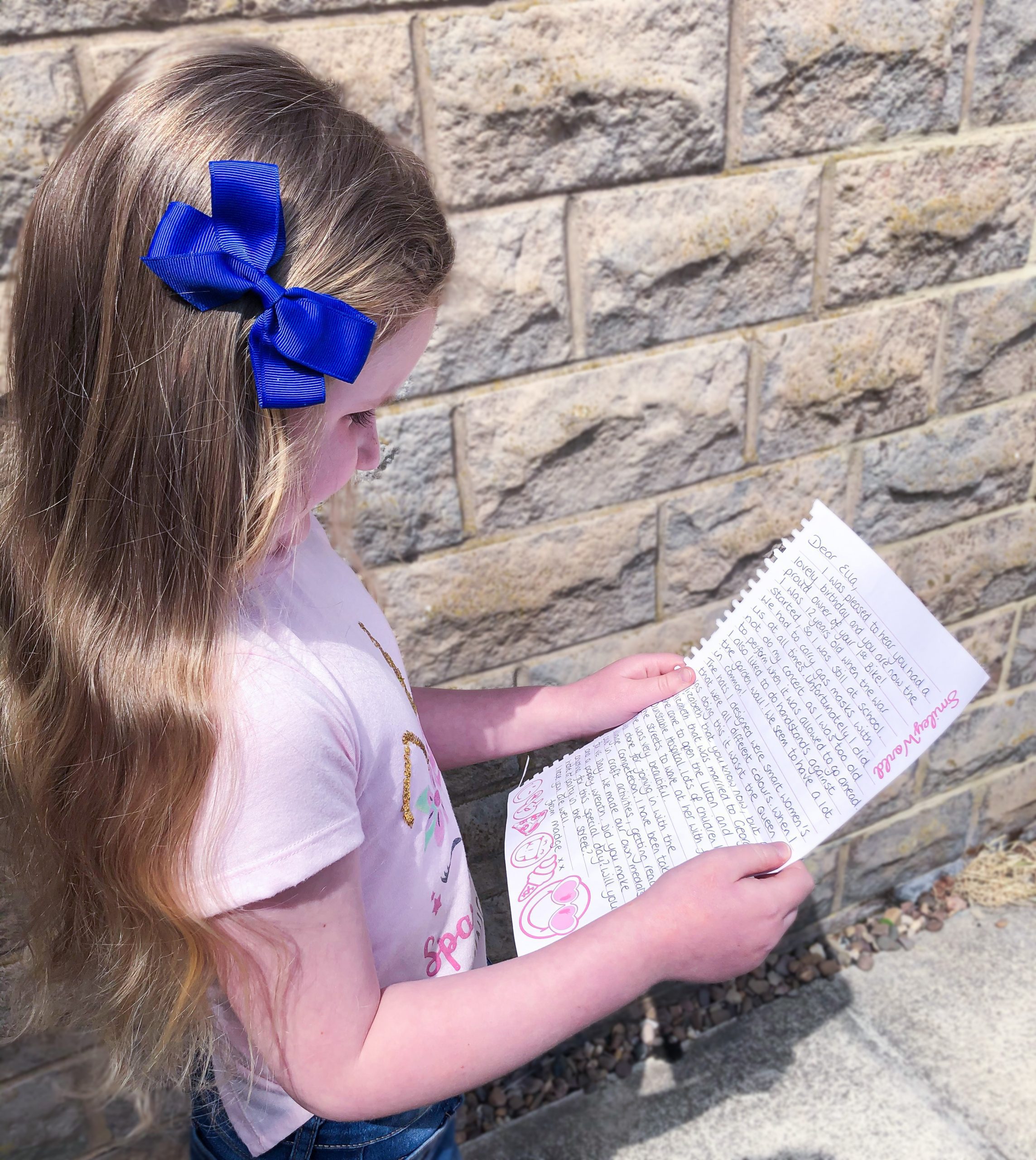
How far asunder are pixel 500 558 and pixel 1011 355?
1.24 m

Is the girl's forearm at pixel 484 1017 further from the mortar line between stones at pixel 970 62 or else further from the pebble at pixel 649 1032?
the mortar line between stones at pixel 970 62

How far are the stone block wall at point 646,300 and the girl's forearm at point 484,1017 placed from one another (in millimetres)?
710

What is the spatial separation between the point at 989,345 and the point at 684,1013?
1.62 m

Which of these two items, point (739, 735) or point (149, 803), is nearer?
point (149, 803)

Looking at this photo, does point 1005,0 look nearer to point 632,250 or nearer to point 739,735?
point 632,250

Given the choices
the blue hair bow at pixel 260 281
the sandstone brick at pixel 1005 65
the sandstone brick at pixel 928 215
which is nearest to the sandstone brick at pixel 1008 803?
the sandstone brick at pixel 928 215

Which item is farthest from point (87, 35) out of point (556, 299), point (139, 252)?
point (556, 299)

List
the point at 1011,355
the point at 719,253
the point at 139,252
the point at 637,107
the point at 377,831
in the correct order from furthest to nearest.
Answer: the point at 1011,355 → the point at 719,253 → the point at 637,107 → the point at 377,831 → the point at 139,252

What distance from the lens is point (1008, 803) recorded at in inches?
98.8

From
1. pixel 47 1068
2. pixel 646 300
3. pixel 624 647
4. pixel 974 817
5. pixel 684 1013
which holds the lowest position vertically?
pixel 684 1013

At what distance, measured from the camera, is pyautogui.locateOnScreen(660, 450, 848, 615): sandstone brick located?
5.94 feet

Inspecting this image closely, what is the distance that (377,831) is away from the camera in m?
0.98

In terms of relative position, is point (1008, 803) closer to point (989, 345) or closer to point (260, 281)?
point (989, 345)

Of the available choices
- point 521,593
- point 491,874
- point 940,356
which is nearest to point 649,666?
point 521,593
